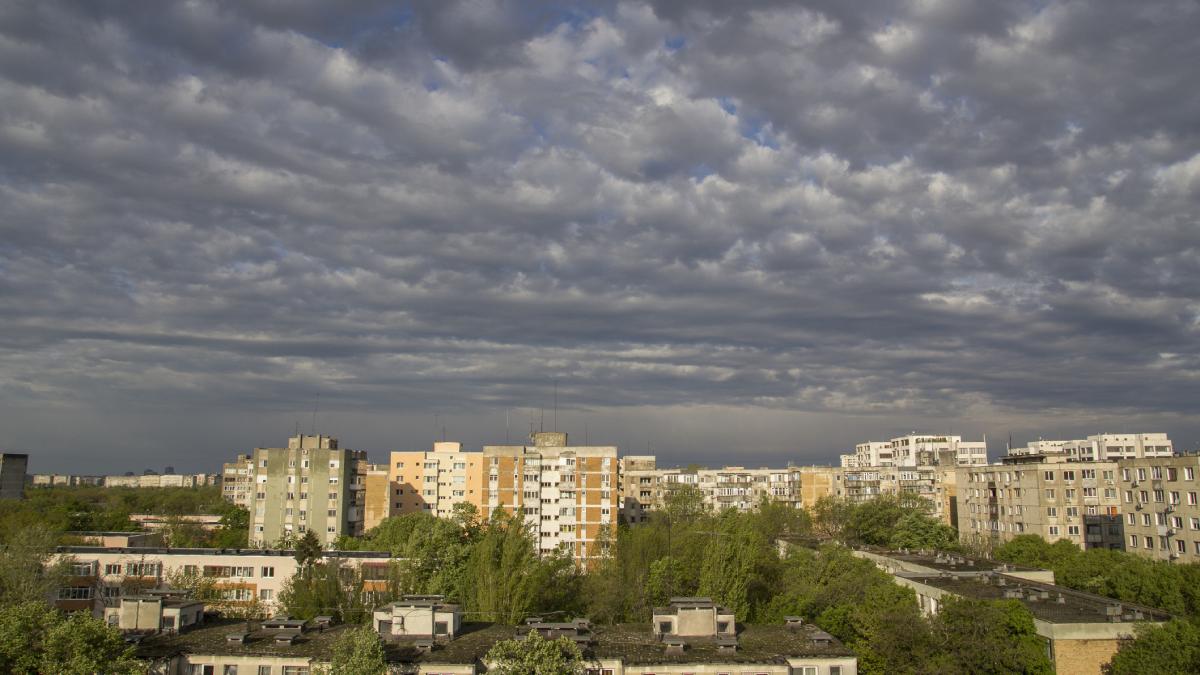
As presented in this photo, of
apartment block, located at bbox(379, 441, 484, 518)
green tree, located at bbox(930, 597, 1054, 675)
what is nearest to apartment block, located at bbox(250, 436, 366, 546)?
apartment block, located at bbox(379, 441, 484, 518)

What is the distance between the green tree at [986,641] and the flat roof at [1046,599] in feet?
6.57

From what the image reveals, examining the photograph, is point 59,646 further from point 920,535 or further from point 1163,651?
point 920,535

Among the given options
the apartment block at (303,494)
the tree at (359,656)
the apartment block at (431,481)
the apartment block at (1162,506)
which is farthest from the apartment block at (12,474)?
the apartment block at (1162,506)

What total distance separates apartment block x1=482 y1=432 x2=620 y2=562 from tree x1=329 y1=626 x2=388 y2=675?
65.9 m

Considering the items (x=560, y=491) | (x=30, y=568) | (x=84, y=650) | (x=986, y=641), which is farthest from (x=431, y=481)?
(x=986, y=641)

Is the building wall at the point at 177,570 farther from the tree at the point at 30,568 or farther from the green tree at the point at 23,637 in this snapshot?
the green tree at the point at 23,637

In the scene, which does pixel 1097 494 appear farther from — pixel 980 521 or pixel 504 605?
pixel 504 605

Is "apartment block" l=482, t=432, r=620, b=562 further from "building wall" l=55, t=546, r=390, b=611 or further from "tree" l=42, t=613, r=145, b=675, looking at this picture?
"tree" l=42, t=613, r=145, b=675

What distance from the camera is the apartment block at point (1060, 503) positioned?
94.7 m

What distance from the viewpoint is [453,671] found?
3850cm

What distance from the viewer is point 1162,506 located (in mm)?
79562

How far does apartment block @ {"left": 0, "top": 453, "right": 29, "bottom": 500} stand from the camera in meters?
178

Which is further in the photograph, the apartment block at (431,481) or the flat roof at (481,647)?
the apartment block at (431,481)

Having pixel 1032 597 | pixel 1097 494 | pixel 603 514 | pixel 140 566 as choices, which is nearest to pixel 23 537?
pixel 140 566
